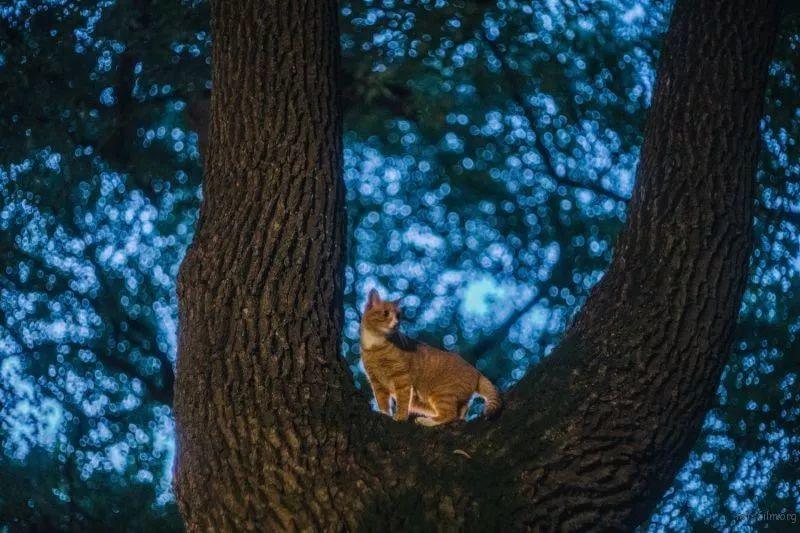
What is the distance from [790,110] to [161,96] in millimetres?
6310

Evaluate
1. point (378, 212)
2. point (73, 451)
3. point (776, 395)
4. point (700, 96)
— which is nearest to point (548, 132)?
point (378, 212)

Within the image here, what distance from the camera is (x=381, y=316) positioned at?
6.00 meters

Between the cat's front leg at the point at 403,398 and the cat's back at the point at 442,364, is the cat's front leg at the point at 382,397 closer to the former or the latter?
the cat's front leg at the point at 403,398

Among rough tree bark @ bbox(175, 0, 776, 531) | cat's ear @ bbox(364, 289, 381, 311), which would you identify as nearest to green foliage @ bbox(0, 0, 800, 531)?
cat's ear @ bbox(364, 289, 381, 311)

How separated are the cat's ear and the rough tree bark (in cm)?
205

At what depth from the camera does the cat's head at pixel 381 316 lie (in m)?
5.91

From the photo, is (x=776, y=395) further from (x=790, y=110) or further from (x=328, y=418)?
(x=328, y=418)

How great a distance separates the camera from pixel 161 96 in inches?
353

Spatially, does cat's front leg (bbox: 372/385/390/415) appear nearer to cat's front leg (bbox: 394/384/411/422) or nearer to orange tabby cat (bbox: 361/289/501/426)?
orange tabby cat (bbox: 361/289/501/426)

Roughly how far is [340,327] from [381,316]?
2006mm

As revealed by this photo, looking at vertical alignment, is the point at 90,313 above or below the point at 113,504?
above

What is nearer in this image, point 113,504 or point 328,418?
point 328,418

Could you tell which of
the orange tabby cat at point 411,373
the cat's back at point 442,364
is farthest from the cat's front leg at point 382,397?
the cat's back at point 442,364

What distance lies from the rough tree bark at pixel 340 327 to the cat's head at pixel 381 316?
5.99 feet
